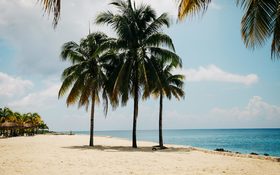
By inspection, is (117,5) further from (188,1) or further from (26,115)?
(26,115)

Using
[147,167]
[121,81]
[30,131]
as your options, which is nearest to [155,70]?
[121,81]

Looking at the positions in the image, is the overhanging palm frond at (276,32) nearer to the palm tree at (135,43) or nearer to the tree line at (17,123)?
the palm tree at (135,43)

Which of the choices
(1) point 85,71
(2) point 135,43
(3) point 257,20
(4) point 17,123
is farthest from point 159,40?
(4) point 17,123

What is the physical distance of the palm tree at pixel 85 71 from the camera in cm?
2200

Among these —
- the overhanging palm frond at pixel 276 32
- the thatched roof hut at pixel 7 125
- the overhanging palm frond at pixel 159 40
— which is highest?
the overhanging palm frond at pixel 159 40

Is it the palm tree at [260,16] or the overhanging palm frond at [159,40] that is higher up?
the overhanging palm frond at [159,40]

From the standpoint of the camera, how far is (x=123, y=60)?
21.3 metres

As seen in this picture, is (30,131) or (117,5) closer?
(117,5)

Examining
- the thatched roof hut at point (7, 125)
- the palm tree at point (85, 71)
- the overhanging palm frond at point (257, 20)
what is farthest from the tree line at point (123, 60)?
the thatched roof hut at point (7, 125)

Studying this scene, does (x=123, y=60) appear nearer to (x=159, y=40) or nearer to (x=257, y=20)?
(x=159, y=40)

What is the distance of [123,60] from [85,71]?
3.14 m

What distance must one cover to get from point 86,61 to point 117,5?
4721 millimetres

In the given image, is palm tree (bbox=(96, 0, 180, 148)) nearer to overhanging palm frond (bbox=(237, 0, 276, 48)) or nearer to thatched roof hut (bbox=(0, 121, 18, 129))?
overhanging palm frond (bbox=(237, 0, 276, 48))

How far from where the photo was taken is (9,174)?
848cm
